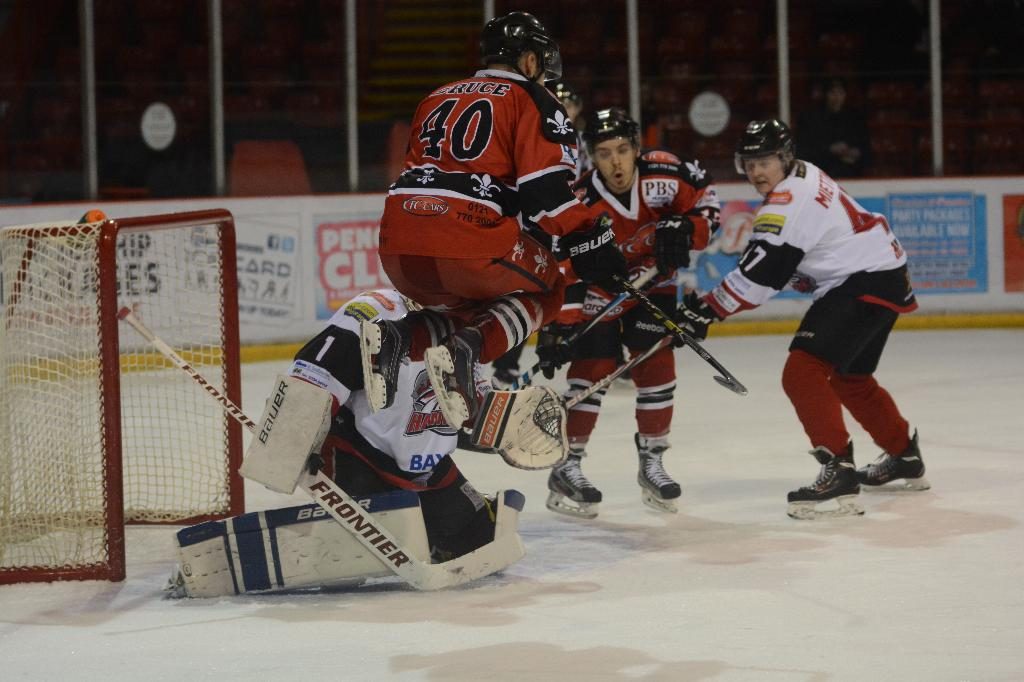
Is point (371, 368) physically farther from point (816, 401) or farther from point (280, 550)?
point (816, 401)

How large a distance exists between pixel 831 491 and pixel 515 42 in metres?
1.53

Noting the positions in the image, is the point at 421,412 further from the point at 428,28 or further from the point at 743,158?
the point at 428,28

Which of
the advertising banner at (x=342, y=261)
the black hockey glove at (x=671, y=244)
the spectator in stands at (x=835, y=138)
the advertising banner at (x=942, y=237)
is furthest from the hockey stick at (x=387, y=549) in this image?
the spectator in stands at (x=835, y=138)

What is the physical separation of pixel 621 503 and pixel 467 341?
129cm

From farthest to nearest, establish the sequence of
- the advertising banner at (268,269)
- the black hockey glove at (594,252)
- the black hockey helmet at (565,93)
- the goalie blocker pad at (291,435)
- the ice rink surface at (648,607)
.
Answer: the advertising banner at (268,269)
the black hockey helmet at (565,93)
the black hockey glove at (594,252)
the goalie blocker pad at (291,435)
the ice rink surface at (648,607)

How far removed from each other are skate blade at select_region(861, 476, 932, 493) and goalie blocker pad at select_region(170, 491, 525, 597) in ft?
5.43

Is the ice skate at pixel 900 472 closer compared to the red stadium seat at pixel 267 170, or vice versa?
the ice skate at pixel 900 472

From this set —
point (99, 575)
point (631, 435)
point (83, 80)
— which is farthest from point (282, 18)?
point (99, 575)

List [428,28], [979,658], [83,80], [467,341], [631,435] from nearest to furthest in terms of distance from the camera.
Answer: [979,658] → [467,341] → [631,435] → [83,80] → [428,28]

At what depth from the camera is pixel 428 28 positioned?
9562mm

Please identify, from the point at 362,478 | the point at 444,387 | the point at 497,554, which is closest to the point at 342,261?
the point at 362,478

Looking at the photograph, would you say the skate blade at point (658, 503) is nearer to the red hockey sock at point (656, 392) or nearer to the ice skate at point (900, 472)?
the red hockey sock at point (656, 392)

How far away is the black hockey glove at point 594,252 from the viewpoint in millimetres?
3396

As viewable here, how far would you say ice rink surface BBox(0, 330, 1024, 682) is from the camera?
2.79 meters
